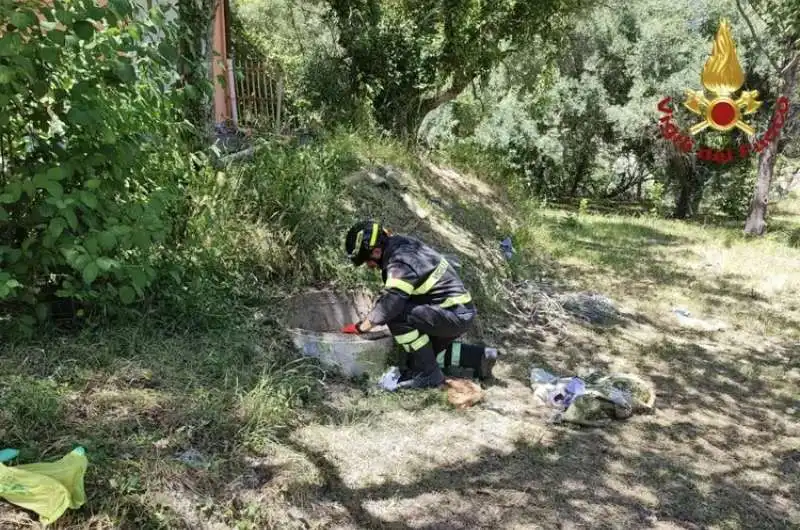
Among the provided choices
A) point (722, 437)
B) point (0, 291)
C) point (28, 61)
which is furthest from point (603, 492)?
point (28, 61)

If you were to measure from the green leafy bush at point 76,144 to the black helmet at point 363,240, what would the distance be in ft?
4.15

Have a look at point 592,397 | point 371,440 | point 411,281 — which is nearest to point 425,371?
point 411,281

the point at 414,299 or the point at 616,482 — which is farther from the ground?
the point at 414,299

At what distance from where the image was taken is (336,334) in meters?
4.55

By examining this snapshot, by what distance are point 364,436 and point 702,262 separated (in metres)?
8.04

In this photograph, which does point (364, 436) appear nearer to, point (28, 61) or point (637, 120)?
point (28, 61)

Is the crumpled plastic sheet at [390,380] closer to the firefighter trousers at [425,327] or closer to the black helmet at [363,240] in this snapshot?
the firefighter trousers at [425,327]

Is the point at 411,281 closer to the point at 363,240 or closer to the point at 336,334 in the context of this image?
the point at 363,240

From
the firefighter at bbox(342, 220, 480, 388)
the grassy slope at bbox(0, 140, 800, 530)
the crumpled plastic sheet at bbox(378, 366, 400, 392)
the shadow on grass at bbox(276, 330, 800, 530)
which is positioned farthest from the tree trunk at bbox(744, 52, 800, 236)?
the crumpled plastic sheet at bbox(378, 366, 400, 392)

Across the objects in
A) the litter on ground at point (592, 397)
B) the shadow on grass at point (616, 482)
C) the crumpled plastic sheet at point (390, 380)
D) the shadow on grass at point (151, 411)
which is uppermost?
the shadow on grass at point (151, 411)

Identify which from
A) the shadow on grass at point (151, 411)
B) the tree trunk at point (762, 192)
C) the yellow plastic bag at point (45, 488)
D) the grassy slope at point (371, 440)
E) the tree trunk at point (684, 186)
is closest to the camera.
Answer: the yellow plastic bag at point (45, 488)

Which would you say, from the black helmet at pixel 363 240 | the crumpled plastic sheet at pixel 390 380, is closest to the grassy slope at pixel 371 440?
the crumpled plastic sheet at pixel 390 380

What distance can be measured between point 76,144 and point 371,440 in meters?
2.33

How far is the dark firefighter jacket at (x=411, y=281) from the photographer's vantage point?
4227mm
